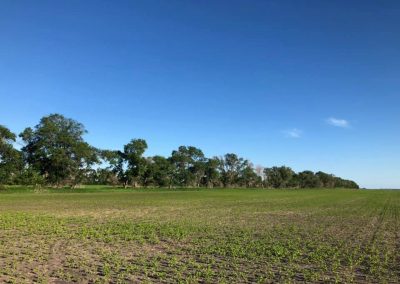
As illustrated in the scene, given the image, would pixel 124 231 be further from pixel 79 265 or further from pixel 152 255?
pixel 79 265

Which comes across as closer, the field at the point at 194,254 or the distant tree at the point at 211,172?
the field at the point at 194,254

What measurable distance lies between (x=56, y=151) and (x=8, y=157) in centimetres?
1561

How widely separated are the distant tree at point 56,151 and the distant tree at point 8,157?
12.1 m

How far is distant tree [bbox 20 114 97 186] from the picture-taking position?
357 ft

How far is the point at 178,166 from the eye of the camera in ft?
579

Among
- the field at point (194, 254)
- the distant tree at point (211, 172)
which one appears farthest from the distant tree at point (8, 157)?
the distant tree at point (211, 172)

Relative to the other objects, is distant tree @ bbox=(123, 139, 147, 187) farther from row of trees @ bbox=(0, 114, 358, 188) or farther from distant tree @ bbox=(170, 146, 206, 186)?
distant tree @ bbox=(170, 146, 206, 186)

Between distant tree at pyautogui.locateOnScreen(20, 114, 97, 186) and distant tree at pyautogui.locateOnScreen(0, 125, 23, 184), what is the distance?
12.1m

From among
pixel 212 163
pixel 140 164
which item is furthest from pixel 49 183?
pixel 212 163

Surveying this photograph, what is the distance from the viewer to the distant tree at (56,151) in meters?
109

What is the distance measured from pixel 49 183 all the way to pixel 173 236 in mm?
100725

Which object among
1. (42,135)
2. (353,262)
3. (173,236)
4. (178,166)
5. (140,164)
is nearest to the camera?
(353,262)

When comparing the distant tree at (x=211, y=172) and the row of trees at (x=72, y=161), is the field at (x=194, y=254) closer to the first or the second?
the row of trees at (x=72, y=161)

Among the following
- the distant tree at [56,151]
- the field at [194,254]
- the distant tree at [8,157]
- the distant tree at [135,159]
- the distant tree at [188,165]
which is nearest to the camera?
the field at [194,254]
